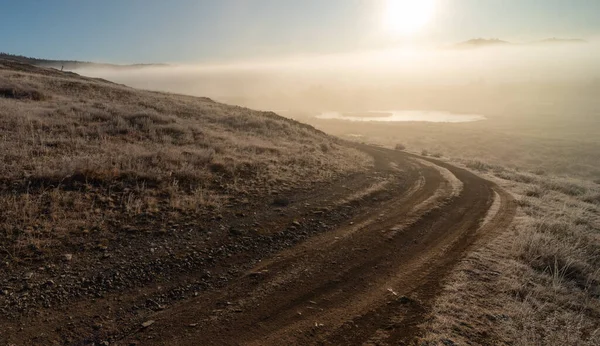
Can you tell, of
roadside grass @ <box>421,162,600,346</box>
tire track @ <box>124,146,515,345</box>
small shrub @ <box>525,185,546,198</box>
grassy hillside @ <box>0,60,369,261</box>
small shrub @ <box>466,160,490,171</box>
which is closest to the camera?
tire track @ <box>124,146,515,345</box>

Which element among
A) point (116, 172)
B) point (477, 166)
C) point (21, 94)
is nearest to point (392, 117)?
point (477, 166)

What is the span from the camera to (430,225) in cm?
973

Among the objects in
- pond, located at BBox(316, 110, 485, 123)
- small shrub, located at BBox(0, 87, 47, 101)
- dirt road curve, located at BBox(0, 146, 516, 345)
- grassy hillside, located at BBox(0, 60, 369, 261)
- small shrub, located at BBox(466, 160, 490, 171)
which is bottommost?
dirt road curve, located at BBox(0, 146, 516, 345)

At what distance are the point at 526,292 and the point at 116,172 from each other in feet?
37.0

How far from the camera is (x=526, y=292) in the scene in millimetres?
6527

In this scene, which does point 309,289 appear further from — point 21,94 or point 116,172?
point 21,94

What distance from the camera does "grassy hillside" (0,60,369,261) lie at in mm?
7207

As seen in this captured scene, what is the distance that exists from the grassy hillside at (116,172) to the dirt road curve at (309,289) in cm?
201

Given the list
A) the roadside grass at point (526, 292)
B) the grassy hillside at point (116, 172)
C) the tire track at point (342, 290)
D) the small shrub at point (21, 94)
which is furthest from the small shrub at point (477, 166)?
the small shrub at point (21, 94)

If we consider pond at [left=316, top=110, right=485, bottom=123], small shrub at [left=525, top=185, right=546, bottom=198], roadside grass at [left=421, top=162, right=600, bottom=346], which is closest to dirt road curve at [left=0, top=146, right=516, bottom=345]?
roadside grass at [left=421, top=162, right=600, bottom=346]

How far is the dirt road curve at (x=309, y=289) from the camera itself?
15.8ft

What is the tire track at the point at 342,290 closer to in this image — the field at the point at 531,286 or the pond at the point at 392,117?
the field at the point at 531,286

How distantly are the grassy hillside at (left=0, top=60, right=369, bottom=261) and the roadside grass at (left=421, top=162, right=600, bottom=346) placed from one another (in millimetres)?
6380

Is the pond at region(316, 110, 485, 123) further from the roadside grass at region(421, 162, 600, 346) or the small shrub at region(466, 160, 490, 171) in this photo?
the roadside grass at region(421, 162, 600, 346)
